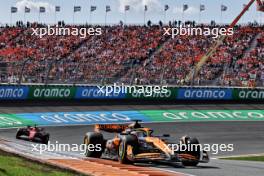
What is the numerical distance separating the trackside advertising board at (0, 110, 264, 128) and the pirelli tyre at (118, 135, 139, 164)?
18183mm

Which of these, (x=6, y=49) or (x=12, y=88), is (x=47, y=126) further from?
(x=6, y=49)

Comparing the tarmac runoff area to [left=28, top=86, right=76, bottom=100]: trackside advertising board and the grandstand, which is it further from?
the grandstand

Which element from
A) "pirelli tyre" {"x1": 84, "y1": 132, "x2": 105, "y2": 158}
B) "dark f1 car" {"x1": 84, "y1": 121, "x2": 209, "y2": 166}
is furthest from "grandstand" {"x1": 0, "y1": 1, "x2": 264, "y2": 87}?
"dark f1 car" {"x1": 84, "y1": 121, "x2": 209, "y2": 166}

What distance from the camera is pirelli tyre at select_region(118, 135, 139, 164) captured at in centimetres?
1555

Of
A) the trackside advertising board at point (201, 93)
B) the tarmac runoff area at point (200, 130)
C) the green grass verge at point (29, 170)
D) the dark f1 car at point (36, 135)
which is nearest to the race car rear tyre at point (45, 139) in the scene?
the dark f1 car at point (36, 135)

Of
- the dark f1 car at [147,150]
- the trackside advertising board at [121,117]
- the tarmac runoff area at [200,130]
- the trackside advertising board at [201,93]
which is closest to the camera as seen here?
the dark f1 car at [147,150]

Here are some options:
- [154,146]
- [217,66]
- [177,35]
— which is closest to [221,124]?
[217,66]

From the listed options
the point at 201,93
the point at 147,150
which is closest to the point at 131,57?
the point at 201,93

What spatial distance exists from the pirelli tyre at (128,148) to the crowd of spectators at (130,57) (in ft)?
68.6

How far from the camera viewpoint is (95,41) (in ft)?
198

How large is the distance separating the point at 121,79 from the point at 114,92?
1.10 m

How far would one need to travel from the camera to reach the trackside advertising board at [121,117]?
34.4 metres

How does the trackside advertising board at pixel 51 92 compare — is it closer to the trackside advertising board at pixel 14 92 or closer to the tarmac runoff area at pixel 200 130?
the trackside advertising board at pixel 14 92

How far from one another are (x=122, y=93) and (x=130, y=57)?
1585cm
